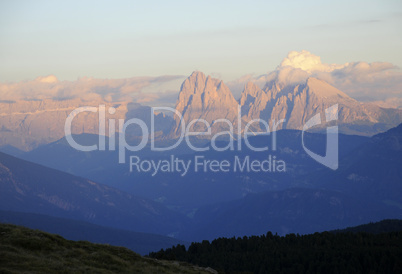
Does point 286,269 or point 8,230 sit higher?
point 8,230

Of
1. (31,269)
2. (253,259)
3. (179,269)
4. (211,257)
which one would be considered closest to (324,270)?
(253,259)

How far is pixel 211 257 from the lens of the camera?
194750mm

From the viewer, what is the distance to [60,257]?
273 feet

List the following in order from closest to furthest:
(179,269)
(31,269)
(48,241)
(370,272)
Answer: (31,269)
(48,241)
(179,269)
(370,272)

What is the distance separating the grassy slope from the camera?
7588 centimetres

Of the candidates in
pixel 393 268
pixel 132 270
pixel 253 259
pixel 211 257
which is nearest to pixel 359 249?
pixel 393 268

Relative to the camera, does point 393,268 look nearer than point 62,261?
No

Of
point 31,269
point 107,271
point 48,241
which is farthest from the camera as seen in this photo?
point 48,241

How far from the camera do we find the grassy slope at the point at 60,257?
75.9 metres

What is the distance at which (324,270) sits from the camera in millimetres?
180750

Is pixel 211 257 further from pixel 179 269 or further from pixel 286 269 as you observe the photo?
pixel 179 269

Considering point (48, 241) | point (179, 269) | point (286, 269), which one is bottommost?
point (286, 269)

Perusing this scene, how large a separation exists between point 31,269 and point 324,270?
415 feet

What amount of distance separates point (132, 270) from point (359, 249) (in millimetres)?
129896
